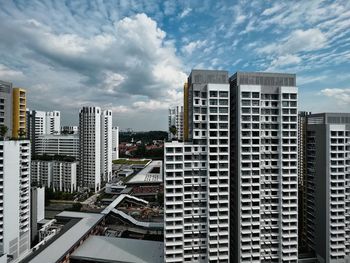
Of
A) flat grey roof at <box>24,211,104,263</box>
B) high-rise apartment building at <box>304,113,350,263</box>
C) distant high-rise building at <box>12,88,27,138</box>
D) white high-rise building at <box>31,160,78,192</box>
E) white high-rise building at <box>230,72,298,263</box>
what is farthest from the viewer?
white high-rise building at <box>31,160,78,192</box>

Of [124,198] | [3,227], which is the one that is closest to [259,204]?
[3,227]

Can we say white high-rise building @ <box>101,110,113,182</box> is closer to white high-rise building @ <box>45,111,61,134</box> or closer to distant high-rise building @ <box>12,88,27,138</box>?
white high-rise building @ <box>45,111,61,134</box>

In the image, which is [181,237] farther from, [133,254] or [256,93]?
[256,93]

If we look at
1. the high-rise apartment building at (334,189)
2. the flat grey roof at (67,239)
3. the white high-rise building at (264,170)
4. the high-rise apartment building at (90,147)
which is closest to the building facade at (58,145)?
the high-rise apartment building at (90,147)

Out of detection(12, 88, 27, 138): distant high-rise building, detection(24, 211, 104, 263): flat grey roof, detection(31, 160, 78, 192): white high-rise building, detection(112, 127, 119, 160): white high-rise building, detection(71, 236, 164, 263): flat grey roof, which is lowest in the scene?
detection(71, 236, 164, 263): flat grey roof

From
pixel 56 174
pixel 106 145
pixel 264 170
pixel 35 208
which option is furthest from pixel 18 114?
pixel 106 145

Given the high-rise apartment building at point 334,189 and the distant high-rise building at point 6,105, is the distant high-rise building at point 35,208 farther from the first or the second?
the high-rise apartment building at point 334,189

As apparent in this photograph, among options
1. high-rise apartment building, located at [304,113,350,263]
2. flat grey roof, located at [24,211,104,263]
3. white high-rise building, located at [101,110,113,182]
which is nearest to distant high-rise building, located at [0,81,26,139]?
flat grey roof, located at [24,211,104,263]

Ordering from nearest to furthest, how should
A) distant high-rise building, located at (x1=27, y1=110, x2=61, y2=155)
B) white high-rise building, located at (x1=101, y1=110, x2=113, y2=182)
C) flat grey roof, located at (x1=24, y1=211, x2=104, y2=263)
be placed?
flat grey roof, located at (x1=24, y1=211, x2=104, y2=263)
white high-rise building, located at (x1=101, y1=110, x2=113, y2=182)
distant high-rise building, located at (x1=27, y1=110, x2=61, y2=155)
